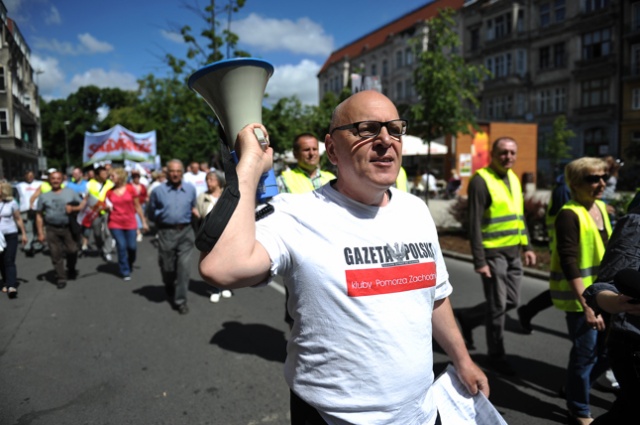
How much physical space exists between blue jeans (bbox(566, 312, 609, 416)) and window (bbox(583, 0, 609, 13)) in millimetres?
42453

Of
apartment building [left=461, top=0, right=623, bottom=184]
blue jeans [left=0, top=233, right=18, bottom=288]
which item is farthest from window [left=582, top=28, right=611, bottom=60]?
blue jeans [left=0, top=233, right=18, bottom=288]

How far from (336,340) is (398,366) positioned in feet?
0.79

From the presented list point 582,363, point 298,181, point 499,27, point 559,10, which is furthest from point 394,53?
point 582,363

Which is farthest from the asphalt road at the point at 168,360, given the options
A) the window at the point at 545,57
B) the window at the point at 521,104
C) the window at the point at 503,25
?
the window at the point at 503,25

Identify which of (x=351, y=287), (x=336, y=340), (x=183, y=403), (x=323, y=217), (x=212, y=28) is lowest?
(x=183, y=403)

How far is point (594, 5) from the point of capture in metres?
38.0

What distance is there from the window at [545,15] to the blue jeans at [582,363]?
45.0 metres

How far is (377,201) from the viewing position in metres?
1.82

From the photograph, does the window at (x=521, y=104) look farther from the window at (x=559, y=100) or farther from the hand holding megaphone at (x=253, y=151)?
the hand holding megaphone at (x=253, y=151)

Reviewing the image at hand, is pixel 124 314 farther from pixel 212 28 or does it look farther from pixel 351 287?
pixel 212 28

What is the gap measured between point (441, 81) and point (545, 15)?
36502mm

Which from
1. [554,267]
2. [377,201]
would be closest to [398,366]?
[377,201]

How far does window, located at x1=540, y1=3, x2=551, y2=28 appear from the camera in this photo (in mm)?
41500

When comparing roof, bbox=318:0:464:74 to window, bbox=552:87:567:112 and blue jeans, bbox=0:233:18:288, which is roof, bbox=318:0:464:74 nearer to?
window, bbox=552:87:567:112
